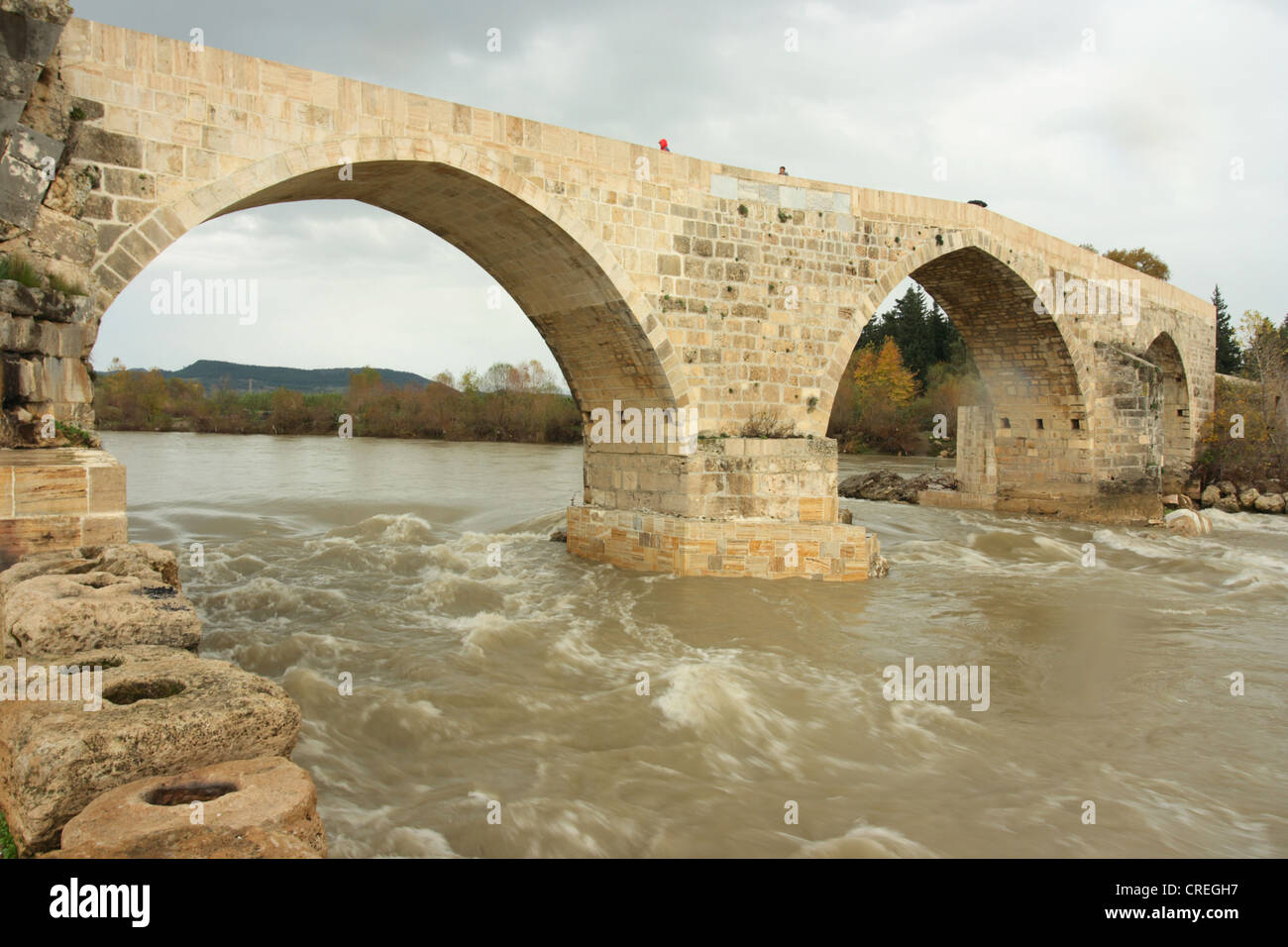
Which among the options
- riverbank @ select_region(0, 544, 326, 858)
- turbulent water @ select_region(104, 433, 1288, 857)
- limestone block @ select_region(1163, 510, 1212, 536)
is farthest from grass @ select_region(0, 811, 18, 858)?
limestone block @ select_region(1163, 510, 1212, 536)

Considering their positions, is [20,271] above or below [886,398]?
below

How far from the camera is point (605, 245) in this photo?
7434 millimetres

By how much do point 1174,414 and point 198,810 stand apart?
19.6 meters

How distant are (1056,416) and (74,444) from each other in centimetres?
1342

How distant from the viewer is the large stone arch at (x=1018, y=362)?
11367mm

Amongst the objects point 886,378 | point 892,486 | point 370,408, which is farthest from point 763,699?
point 370,408

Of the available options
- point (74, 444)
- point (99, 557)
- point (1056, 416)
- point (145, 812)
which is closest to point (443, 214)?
point (74, 444)

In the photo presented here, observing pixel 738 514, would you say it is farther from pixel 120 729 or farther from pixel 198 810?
pixel 198 810

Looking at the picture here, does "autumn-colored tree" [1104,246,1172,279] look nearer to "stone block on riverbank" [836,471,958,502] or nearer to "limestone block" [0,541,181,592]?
"stone block on riverbank" [836,471,958,502]

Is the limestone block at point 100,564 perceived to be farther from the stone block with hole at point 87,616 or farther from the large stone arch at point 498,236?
the large stone arch at point 498,236

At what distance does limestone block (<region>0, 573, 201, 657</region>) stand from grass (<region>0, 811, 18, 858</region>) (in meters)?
0.75

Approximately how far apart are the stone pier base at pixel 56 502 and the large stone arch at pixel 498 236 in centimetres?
133

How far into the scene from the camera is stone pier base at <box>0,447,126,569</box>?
151 inches

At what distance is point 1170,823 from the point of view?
355cm
